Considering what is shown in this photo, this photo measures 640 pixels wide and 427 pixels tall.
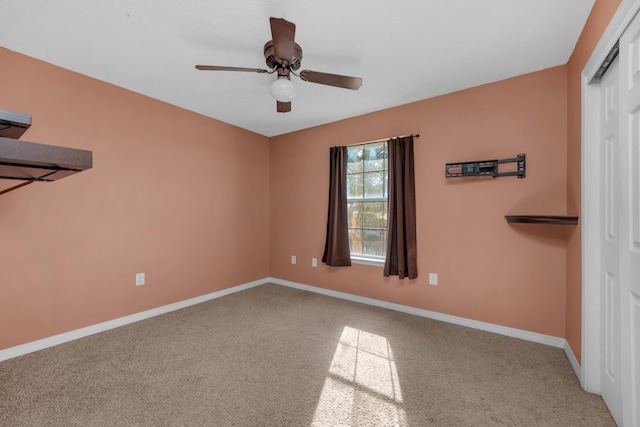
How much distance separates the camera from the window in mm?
3316

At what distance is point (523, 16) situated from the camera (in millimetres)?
1685

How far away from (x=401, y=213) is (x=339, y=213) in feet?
2.73

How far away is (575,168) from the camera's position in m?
1.95

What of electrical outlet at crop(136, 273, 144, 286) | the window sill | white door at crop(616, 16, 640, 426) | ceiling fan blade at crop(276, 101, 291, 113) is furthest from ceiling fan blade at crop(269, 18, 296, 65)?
electrical outlet at crop(136, 273, 144, 286)

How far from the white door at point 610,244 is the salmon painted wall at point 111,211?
3.64 metres

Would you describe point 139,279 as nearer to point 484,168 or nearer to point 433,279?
point 433,279

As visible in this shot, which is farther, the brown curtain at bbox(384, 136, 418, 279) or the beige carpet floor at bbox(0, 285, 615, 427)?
the brown curtain at bbox(384, 136, 418, 279)

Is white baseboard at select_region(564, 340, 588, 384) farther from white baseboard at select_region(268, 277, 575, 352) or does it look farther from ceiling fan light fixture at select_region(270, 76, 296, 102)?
ceiling fan light fixture at select_region(270, 76, 296, 102)

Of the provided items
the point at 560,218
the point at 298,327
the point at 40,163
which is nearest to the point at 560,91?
the point at 560,218

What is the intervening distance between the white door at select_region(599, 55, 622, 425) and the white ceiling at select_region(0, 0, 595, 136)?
0.63 metres

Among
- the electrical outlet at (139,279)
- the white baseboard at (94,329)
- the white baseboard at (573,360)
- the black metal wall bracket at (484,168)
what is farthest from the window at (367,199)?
the electrical outlet at (139,279)

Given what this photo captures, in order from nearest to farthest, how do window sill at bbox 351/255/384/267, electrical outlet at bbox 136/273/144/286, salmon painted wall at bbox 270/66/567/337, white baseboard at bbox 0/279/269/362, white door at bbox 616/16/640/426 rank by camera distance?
white door at bbox 616/16/640/426
white baseboard at bbox 0/279/269/362
salmon painted wall at bbox 270/66/567/337
electrical outlet at bbox 136/273/144/286
window sill at bbox 351/255/384/267

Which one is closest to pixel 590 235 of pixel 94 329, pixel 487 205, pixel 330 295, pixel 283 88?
pixel 487 205

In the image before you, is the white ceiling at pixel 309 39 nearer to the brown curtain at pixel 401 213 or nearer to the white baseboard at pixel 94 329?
the brown curtain at pixel 401 213
